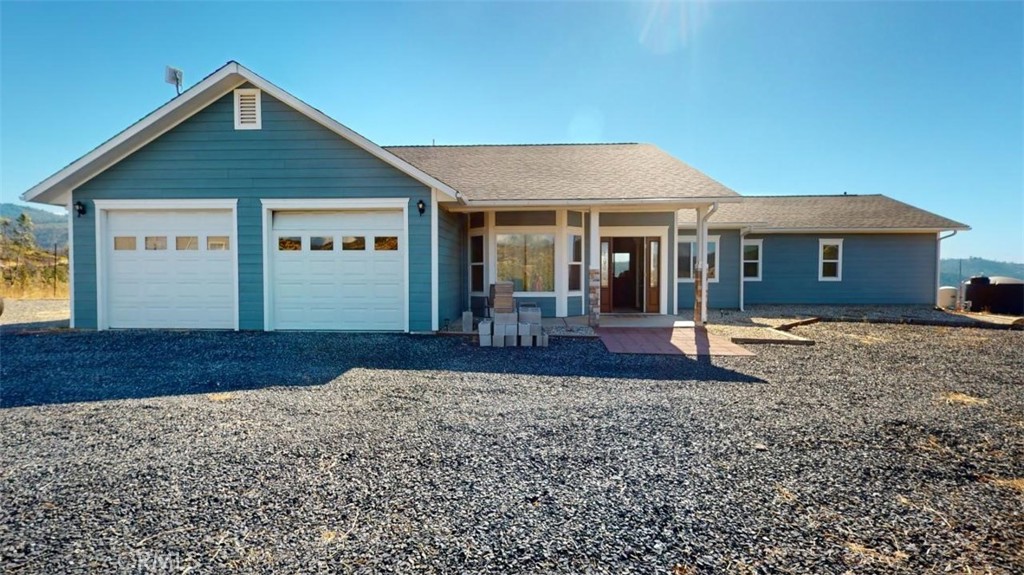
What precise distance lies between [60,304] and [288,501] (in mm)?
17220

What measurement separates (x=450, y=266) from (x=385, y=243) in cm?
168

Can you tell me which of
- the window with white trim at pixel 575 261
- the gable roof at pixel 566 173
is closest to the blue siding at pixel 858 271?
the gable roof at pixel 566 173

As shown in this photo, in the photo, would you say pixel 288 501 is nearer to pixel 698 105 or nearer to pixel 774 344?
pixel 774 344

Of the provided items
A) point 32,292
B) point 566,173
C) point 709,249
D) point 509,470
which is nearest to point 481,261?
point 566,173

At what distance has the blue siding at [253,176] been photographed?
860cm

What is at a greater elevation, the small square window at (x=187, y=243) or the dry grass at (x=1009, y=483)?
the small square window at (x=187, y=243)

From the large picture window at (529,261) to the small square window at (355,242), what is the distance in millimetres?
3297

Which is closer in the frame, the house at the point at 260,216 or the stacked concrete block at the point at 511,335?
the stacked concrete block at the point at 511,335

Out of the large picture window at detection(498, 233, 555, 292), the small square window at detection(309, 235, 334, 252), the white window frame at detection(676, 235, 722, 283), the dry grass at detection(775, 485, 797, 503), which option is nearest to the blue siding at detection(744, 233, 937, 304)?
the white window frame at detection(676, 235, 722, 283)

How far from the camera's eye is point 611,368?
20.0ft

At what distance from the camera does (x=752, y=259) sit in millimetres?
14992

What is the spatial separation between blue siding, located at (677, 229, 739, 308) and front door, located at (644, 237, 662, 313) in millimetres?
2560

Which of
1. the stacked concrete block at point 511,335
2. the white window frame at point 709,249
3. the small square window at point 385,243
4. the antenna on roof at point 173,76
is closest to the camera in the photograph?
the stacked concrete block at point 511,335

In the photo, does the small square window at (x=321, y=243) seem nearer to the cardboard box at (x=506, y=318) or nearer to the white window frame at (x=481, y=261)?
the white window frame at (x=481, y=261)
